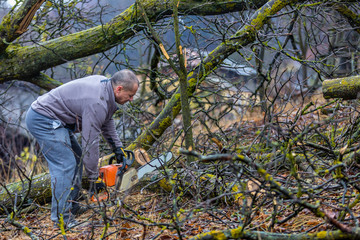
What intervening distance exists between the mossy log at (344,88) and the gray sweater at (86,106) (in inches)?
88.5

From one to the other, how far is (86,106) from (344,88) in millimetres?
2487

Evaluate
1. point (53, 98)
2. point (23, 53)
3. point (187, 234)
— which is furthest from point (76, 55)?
point (187, 234)

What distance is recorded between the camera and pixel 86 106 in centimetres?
392

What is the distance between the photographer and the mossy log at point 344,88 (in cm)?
272

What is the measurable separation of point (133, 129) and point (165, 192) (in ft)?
9.87

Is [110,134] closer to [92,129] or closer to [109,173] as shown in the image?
[109,173]

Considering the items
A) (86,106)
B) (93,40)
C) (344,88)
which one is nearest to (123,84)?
(86,106)

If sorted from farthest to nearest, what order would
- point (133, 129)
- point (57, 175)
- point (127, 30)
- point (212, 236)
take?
point (133, 129)
point (127, 30)
point (57, 175)
point (212, 236)

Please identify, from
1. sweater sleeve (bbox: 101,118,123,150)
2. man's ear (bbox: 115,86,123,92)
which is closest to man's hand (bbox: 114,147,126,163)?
sweater sleeve (bbox: 101,118,123,150)

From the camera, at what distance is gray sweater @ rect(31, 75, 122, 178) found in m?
3.90

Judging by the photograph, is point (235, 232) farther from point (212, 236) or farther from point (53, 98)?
point (53, 98)

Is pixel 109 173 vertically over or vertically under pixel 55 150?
under

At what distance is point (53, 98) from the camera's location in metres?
4.15

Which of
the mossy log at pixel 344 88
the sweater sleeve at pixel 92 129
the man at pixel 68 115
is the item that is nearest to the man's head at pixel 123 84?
the man at pixel 68 115
